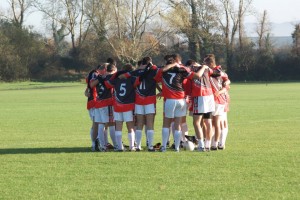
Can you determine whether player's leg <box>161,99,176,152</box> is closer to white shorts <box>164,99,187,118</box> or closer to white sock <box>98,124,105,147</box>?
white shorts <box>164,99,187,118</box>

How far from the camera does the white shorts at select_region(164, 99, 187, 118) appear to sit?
12.6m

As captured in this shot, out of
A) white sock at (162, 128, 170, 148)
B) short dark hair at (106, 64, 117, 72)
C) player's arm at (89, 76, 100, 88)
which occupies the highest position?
short dark hair at (106, 64, 117, 72)

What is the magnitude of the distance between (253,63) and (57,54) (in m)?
22.6

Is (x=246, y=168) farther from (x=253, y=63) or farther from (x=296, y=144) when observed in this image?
(x=253, y=63)

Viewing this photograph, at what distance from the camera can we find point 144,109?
12.9 m

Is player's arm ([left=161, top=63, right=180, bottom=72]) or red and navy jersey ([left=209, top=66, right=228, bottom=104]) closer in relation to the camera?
player's arm ([left=161, top=63, right=180, bottom=72])

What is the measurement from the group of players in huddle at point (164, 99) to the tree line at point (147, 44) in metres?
57.1

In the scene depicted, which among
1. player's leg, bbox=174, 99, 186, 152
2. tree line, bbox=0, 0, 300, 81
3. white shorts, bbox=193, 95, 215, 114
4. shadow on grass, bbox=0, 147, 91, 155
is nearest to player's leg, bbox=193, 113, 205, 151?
white shorts, bbox=193, 95, 215, 114

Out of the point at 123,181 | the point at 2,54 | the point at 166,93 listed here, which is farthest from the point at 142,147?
the point at 2,54

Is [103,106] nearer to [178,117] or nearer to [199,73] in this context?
[178,117]

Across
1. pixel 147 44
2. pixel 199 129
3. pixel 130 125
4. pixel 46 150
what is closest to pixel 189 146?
pixel 199 129

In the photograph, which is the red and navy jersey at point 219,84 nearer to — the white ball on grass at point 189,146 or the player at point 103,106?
the white ball on grass at point 189,146

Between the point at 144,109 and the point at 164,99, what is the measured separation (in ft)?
1.48

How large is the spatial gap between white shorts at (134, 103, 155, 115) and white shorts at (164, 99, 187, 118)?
0.30 meters
